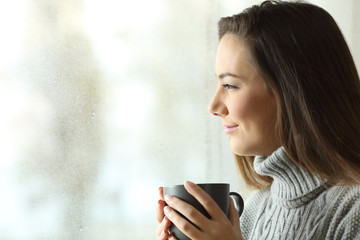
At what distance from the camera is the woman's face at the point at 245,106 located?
1.06 meters

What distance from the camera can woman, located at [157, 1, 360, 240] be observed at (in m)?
1.02

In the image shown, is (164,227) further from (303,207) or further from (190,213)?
(303,207)

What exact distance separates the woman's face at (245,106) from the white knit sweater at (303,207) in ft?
0.14

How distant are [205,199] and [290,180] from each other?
0.24m

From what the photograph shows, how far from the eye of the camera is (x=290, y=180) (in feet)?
3.51

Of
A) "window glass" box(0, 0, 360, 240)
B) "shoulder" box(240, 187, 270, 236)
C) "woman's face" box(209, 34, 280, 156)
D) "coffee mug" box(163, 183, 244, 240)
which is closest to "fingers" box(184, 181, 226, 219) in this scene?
"coffee mug" box(163, 183, 244, 240)

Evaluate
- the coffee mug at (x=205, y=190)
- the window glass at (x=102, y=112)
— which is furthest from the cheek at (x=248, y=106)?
the window glass at (x=102, y=112)

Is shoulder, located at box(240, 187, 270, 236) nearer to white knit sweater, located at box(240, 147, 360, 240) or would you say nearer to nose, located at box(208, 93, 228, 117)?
white knit sweater, located at box(240, 147, 360, 240)

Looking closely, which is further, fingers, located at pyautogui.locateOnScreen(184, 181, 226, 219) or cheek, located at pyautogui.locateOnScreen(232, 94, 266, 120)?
cheek, located at pyautogui.locateOnScreen(232, 94, 266, 120)

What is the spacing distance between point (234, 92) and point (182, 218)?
29 cm

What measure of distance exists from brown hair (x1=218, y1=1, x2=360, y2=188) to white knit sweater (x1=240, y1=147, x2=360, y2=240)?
0.02 m

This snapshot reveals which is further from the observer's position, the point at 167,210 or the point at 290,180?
the point at 290,180

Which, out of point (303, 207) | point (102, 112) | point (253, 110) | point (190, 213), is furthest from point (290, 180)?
point (102, 112)

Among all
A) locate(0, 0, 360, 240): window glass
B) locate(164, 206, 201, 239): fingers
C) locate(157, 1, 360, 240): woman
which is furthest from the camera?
locate(0, 0, 360, 240): window glass
